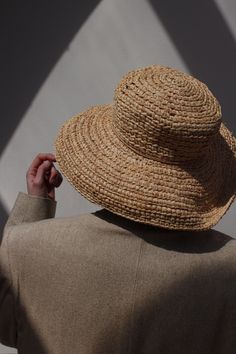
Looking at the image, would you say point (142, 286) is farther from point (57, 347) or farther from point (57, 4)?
point (57, 4)

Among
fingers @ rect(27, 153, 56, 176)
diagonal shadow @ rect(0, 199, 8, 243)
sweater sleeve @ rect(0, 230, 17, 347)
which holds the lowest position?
diagonal shadow @ rect(0, 199, 8, 243)

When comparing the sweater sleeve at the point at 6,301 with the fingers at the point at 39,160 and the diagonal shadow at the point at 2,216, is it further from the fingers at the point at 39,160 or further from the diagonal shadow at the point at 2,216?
the diagonal shadow at the point at 2,216

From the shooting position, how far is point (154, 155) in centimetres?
110

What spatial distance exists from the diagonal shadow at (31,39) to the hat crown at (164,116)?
139cm

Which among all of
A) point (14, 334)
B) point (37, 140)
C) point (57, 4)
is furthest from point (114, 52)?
point (14, 334)

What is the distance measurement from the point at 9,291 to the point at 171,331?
0.30m

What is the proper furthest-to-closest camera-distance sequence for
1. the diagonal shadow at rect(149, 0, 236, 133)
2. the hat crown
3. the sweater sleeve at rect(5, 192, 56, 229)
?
the diagonal shadow at rect(149, 0, 236, 133), the sweater sleeve at rect(5, 192, 56, 229), the hat crown

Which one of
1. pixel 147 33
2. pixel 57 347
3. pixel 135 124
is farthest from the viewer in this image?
pixel 147 33

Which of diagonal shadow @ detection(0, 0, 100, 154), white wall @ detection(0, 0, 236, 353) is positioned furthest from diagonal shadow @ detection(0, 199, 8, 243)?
diagonal shadow @ detection(0, 0, 100, 154)

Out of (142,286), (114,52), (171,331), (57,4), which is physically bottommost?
(171,331)

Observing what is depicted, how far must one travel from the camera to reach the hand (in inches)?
50.4

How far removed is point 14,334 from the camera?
4.04 ft

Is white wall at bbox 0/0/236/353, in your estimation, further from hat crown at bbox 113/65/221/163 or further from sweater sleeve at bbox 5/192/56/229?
hat crown at bbox 113/65/221/163

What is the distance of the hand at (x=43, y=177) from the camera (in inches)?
50.4
